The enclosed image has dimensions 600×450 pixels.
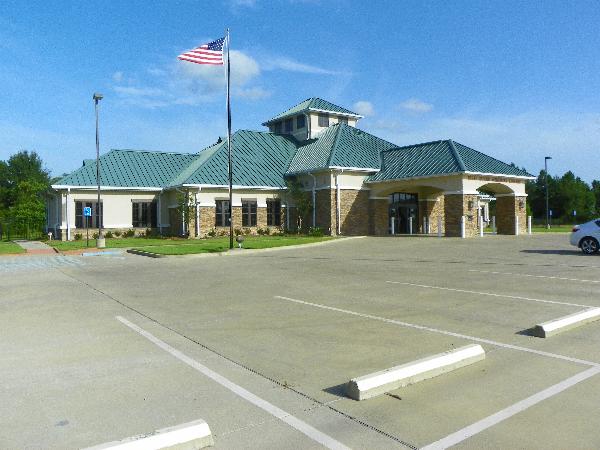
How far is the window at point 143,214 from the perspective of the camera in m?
36.7

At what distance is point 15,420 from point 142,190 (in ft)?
112

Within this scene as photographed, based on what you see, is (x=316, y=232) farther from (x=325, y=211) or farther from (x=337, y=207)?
(x=337, y=207)

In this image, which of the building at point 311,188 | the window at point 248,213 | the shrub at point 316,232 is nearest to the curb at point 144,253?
the building at point 311,188

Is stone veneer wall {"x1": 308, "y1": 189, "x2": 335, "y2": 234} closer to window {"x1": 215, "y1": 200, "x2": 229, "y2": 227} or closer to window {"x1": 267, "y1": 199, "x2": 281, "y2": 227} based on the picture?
window {"x1": 267, "y1": 199, "x2": 281, "y2": 227}

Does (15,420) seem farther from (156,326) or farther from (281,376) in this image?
(156,326)

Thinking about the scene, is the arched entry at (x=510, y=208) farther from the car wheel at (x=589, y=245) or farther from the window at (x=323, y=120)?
the window at (x=323, y=120)

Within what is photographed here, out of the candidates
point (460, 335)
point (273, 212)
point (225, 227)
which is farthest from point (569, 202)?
point (460, 335)

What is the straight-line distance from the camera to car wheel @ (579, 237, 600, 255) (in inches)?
771

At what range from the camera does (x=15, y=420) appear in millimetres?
4164

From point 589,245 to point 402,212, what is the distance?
17910mm

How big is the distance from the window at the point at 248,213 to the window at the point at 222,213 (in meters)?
1.22

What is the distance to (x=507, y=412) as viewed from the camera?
13.7 feet

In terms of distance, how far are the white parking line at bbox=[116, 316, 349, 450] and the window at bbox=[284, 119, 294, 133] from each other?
3761 centimetres

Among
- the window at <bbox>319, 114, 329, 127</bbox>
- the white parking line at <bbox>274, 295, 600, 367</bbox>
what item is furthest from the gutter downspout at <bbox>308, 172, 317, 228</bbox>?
the white parking line at <bbox>274, 295, 600, 367</bbox>
